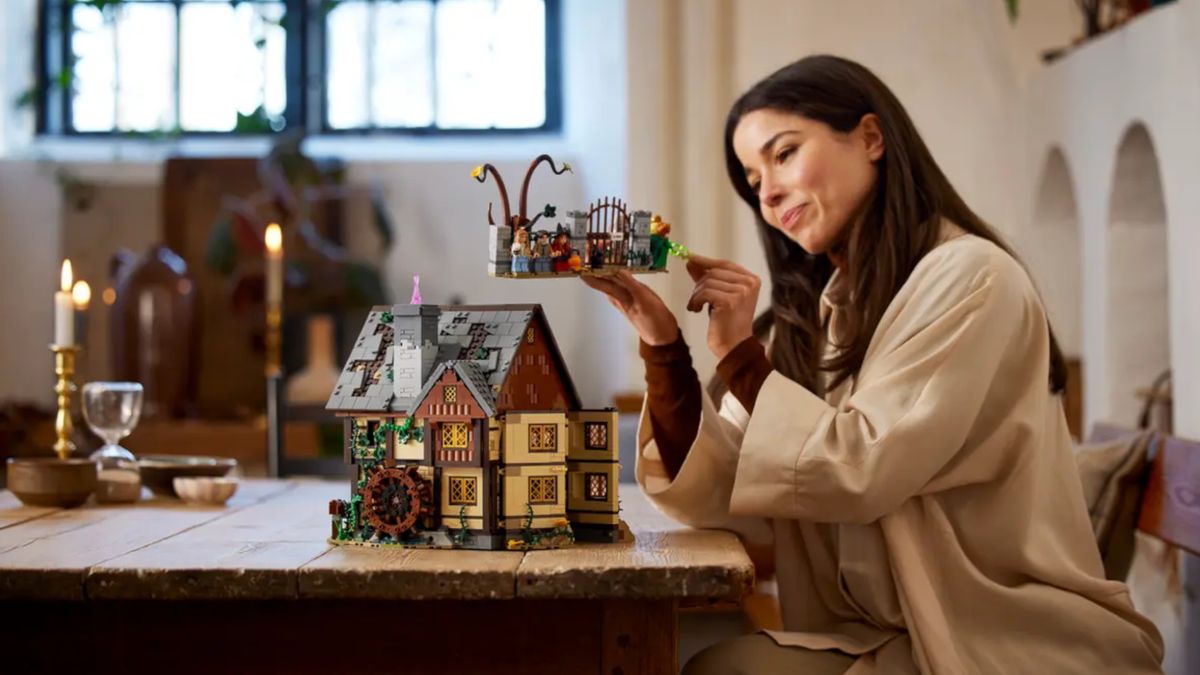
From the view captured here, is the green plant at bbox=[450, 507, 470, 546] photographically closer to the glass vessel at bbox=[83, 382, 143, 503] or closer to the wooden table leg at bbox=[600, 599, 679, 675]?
the wooden table leg at bbox=[600, 599, 679, 675]

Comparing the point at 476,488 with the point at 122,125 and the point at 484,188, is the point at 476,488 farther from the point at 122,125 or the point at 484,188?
the point at 122,125

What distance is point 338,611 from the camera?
1818 millimetres

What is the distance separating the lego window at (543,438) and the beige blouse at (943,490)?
0.33 m

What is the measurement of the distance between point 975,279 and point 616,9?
371cm

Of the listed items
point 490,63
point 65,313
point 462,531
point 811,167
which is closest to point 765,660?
point 462,531

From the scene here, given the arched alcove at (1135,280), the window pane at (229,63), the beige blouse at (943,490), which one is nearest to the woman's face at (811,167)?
the beige blouse at (943,490)

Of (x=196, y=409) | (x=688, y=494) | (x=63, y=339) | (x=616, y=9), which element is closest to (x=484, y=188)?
(x=616, y=9)

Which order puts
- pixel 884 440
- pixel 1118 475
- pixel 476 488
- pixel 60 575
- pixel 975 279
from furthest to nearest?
1. pixel 1118 475
2. pixel 975 279
3. pixel 884 440
4. pixel 476 488
5. pixel 60 575

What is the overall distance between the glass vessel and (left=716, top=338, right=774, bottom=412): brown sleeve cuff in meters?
1.13

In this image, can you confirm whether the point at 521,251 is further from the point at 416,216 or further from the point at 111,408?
the point at 416,216

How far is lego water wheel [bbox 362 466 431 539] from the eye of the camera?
1.88 m

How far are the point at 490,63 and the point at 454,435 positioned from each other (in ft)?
16.1

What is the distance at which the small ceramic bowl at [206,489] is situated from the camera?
2.56 metres

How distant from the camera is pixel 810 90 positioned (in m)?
2.41
